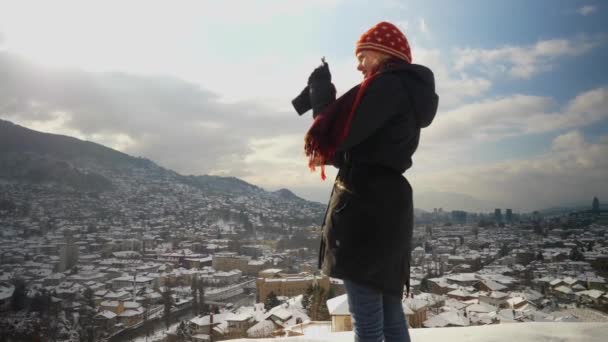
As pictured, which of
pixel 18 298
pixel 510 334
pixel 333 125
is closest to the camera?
pixel 333 125

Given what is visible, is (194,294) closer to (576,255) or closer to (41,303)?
(41,303)

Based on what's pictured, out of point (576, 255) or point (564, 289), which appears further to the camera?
point (576, 255)

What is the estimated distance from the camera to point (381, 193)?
3.00 feet

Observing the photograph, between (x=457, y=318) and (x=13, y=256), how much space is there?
35.6 meters

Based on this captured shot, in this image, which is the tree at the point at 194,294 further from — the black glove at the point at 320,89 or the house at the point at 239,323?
the black glove at the point at 320,89

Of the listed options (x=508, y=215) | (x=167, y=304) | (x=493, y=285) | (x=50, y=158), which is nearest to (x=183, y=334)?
(x=167, y=304)

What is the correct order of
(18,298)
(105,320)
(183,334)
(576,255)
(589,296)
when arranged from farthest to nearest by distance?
(576,255), (18,298), (105,320), (183,334), (589,296)

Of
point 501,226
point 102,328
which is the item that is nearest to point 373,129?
point 102,328

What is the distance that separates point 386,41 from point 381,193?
41 centimetres

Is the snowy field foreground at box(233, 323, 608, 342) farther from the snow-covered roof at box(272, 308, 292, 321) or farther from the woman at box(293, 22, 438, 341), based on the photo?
the snow-covered roof at box(272, 308, 292, 321)

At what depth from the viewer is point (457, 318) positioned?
9992mm

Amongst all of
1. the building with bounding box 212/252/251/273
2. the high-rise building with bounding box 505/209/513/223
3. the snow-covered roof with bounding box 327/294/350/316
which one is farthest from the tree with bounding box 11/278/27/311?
the high-rise building with bounding box 505/209/513/223

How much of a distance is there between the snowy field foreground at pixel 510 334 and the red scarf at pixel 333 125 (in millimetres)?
1262

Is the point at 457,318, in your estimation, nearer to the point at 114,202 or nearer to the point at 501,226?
the point at 501,226
